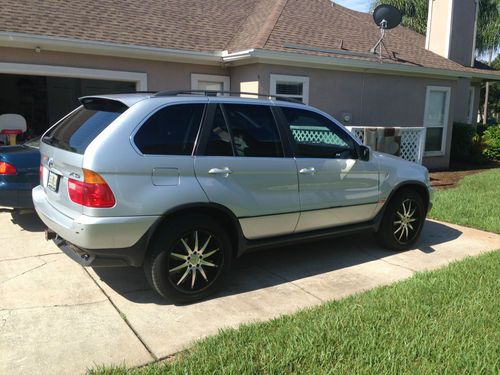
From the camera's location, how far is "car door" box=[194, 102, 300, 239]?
4215 millimetres

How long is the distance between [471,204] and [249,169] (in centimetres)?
578

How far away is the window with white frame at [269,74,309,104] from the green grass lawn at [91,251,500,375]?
6.75 metres

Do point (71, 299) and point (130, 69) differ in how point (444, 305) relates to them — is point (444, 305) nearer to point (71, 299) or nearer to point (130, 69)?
point (71, 299)

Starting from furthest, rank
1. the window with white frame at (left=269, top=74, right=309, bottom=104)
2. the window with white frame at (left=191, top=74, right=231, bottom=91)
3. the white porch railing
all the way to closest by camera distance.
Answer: the white porch railing → the window with white frame at (left=191, top=74, right=231, bottom=91) → the window with white frame at (left=269, top=74, right=309, bottom=104)

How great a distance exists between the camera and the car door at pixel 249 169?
4215 mm

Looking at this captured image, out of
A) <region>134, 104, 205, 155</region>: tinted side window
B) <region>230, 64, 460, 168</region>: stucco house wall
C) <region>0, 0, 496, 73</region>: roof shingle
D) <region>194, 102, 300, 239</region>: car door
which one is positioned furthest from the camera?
<region>230, 64, 460, 168</region>: stucco house wall

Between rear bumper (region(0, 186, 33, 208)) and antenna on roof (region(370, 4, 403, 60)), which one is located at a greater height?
antenna on roof (region(370, 4, 403, 60))

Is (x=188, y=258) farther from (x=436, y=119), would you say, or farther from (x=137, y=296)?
(x=436, y=119)

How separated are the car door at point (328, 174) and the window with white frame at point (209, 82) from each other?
18.6ft

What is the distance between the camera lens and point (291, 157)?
477 cm

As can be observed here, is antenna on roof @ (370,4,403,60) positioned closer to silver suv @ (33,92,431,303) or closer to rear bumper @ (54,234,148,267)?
silver suv @ (33,92,431,303)

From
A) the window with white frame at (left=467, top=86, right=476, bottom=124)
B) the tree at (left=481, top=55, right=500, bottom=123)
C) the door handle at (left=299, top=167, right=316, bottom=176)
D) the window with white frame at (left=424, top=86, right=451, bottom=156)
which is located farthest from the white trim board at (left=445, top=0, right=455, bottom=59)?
the tree at (left=481, top=55, right=500, bottom=123)

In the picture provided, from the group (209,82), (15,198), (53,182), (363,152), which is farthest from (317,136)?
(209,82)

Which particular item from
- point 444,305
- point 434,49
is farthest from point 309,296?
point 434,49
